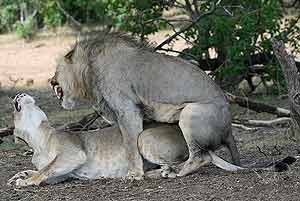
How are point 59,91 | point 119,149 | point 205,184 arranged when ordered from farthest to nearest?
point 59,91, point 119,149, point 205,184

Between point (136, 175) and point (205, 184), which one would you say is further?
point (136, 175)

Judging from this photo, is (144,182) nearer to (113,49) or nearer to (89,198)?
(89,198)

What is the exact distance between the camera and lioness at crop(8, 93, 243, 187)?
6.59 meters

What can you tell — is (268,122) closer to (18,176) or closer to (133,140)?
(133,140)

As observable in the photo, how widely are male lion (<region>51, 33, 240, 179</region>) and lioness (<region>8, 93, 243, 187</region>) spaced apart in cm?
10

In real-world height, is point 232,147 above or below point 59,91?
below

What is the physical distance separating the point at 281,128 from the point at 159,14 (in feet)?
8.73

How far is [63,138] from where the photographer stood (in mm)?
6816

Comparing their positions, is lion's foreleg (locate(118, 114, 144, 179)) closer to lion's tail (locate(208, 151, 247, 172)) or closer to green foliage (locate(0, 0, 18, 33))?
lion's tail (locate(208, 151, 247, 172))

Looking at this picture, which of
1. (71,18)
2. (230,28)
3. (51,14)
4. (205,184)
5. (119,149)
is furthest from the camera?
(71,18)

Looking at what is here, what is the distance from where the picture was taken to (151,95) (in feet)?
21.8

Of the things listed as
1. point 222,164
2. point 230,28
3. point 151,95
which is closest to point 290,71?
point 222,164

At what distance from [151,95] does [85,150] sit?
71 centimetres

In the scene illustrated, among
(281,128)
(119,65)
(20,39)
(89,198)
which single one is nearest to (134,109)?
(119,65)
